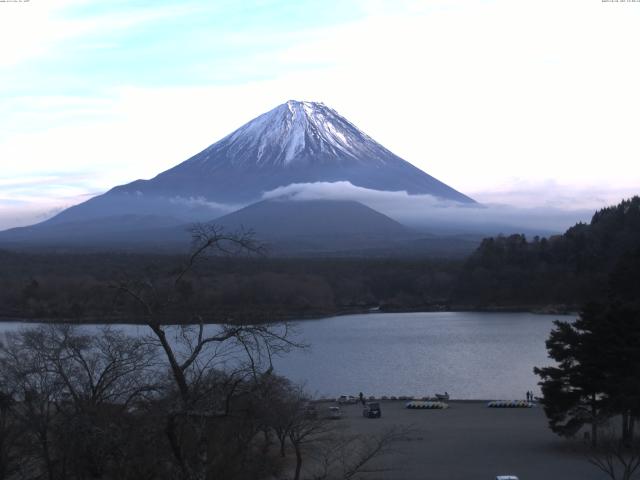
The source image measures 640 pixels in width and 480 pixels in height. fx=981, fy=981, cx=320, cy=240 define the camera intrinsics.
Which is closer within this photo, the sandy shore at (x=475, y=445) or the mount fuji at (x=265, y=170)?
the sandy shore at (x=475, y=445)

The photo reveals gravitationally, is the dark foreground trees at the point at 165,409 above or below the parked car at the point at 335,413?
above

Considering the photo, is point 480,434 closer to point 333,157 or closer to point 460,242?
point 460,242

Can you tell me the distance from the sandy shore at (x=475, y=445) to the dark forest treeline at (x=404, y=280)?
61.4ft

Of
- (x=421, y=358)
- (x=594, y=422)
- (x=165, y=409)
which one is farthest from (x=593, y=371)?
(x=421, y=358)

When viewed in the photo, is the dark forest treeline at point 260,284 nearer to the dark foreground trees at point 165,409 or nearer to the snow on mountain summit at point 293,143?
the dark foreground trees at point 165,409

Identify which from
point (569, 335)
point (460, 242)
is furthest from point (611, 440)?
point (460, 242)

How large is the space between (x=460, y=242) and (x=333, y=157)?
20893mm

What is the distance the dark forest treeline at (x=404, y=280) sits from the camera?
37.4 meters

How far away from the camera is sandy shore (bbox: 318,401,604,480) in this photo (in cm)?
1037

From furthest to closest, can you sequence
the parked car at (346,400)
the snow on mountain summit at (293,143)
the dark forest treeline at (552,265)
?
the snow on mountain summit at (293,143)
the dark forest treeline at (552,265)
the parked car at (346,400)

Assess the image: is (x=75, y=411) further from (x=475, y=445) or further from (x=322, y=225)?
(x=322, y=225)

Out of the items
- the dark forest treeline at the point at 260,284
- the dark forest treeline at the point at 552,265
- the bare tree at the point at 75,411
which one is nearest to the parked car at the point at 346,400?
the bare tree at the point at 75,411

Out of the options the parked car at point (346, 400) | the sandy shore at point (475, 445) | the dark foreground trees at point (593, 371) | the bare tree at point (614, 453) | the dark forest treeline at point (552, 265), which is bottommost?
the parked car at point (346, 400)

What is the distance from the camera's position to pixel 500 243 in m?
47.0
